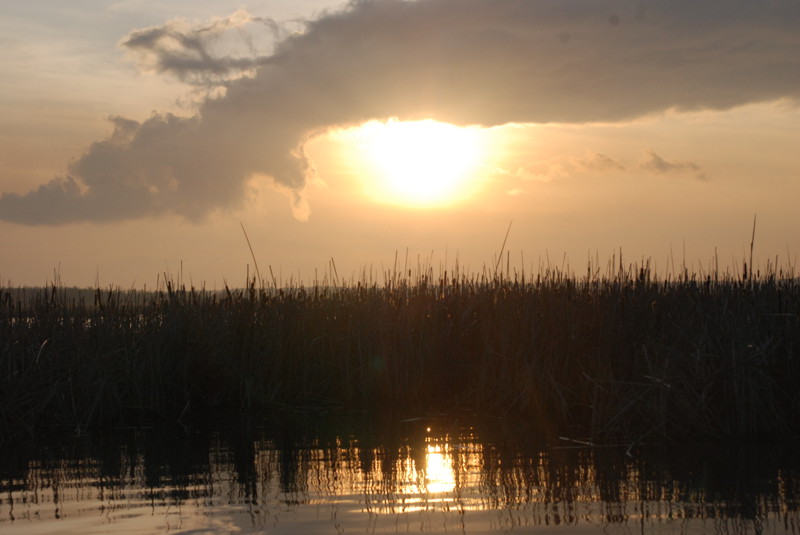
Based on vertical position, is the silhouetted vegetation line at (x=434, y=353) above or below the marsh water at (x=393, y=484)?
above

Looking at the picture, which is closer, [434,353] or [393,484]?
[393,484]

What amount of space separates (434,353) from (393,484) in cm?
349

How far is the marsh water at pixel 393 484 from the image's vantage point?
3.82 metres

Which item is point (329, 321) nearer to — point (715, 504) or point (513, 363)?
point (513, 363)

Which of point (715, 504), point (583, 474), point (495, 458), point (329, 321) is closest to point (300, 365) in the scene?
point (329, 321)

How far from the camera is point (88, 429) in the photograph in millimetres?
7113

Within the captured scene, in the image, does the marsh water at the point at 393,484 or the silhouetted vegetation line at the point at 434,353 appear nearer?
the marsh water at the point at 393,484

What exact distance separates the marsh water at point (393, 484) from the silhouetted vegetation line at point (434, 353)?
531 millimetres

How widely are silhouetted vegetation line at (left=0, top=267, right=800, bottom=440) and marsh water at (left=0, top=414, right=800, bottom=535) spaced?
0.53m

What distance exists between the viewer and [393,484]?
4605 millimetres

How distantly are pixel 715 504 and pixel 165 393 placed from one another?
543 cm

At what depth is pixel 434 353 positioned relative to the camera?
8.05 meters

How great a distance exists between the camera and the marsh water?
3.82 metres

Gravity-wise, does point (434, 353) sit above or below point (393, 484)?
above
